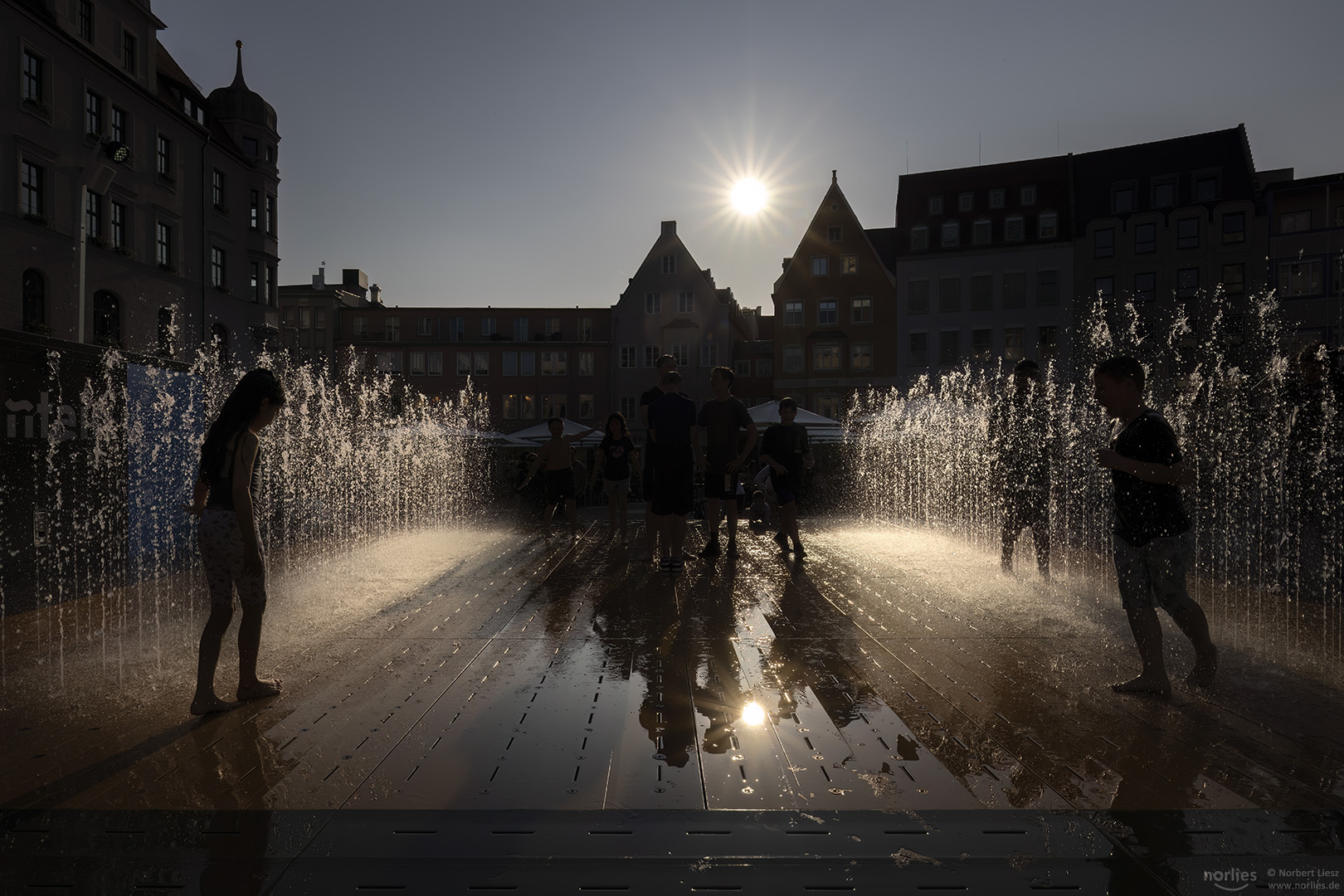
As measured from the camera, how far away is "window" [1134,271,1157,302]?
41594mm

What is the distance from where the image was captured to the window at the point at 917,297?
44969mm

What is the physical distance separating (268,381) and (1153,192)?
47463 millimetres

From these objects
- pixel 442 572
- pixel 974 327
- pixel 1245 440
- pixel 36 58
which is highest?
pixel 36 58

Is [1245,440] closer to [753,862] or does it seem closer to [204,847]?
[753,862]

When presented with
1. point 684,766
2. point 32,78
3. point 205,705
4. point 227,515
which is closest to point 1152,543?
point 684,766

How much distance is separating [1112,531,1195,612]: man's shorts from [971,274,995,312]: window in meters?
43.1

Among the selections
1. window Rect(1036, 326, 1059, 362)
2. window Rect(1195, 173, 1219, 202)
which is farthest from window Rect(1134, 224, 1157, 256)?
window Rect(1036, 326, 1059, 362)

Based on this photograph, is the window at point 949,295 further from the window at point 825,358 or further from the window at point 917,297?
the window at point 825,358

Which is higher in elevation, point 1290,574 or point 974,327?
point 974,327

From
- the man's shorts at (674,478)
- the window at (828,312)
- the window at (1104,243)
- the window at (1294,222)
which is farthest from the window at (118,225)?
the window at (1294,222)

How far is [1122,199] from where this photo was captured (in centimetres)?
4266

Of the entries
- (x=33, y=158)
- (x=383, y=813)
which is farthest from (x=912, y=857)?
(x=33, y=158)

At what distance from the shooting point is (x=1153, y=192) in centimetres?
4203

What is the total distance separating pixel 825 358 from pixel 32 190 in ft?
112
